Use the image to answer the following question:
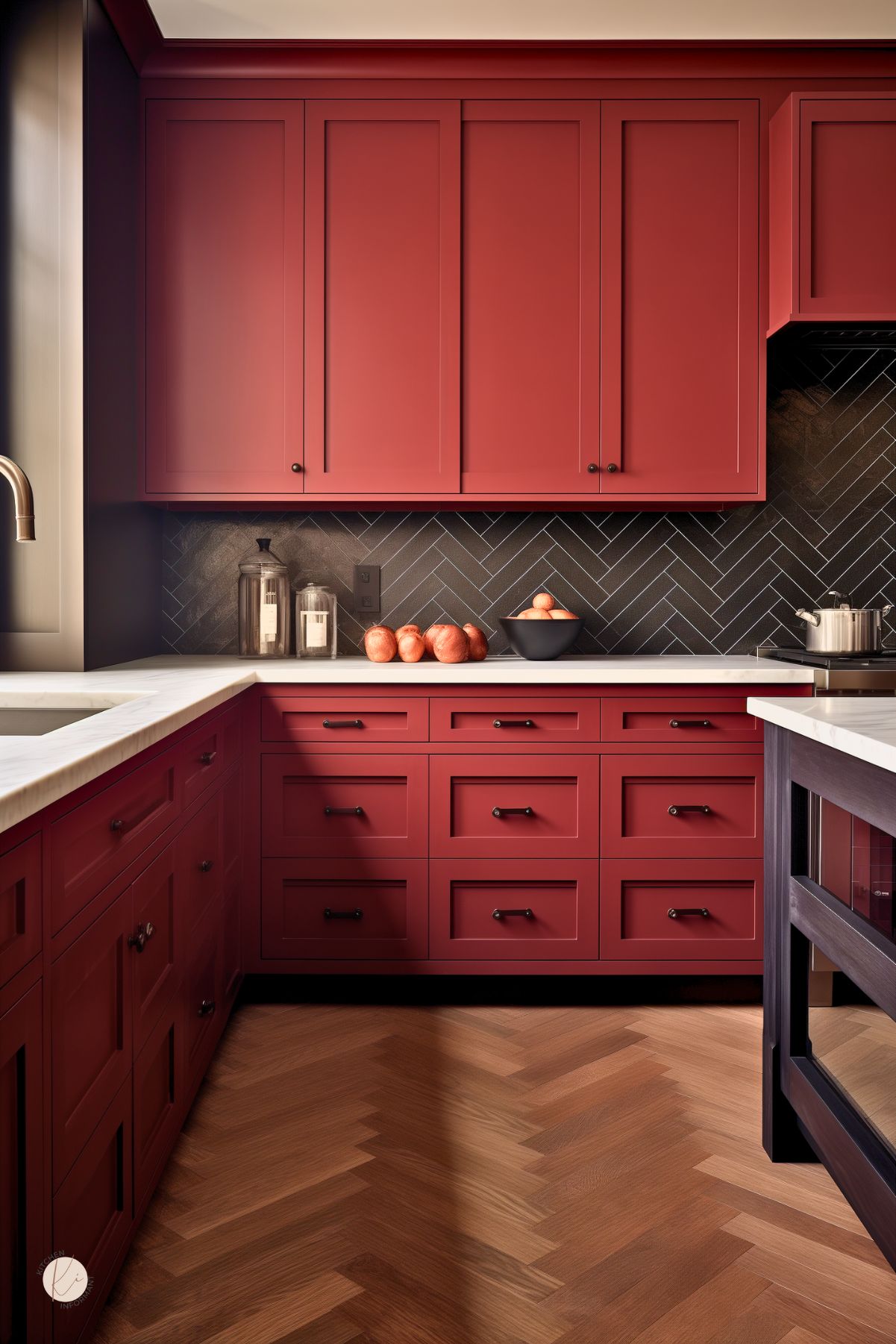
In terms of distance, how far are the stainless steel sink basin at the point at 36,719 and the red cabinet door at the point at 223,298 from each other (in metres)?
1.12

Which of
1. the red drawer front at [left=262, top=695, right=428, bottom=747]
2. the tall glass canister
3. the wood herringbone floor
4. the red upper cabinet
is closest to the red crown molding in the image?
the red upper cabinet

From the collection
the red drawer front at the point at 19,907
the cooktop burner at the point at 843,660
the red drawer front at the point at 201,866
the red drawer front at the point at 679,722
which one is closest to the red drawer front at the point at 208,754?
the red drawer front at the point at 201,866

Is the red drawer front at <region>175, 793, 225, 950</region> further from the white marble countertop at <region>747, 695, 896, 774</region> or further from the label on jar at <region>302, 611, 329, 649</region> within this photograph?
the white marble countertop at <region>747, 695, 896, 774</region>

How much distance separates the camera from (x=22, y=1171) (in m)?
1.01

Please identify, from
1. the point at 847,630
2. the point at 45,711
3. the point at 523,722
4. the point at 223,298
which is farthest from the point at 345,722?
the point at 847,630

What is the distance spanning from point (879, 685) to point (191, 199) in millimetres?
Answer: 2368

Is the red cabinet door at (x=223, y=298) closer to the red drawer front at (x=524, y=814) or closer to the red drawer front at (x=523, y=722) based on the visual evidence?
the red drawer front at (x=523, y=722)

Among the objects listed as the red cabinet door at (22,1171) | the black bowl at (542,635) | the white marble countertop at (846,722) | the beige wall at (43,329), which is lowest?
the red cabinet door at (22,1171)

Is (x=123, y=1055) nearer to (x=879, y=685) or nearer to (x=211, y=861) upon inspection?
(x=211, y=861)

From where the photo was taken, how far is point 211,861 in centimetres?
209

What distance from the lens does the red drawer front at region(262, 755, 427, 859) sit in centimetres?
253

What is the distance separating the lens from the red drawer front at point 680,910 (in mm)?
2549

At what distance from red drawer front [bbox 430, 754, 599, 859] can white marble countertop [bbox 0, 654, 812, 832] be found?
0.27 metres

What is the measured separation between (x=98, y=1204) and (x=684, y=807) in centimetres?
172
